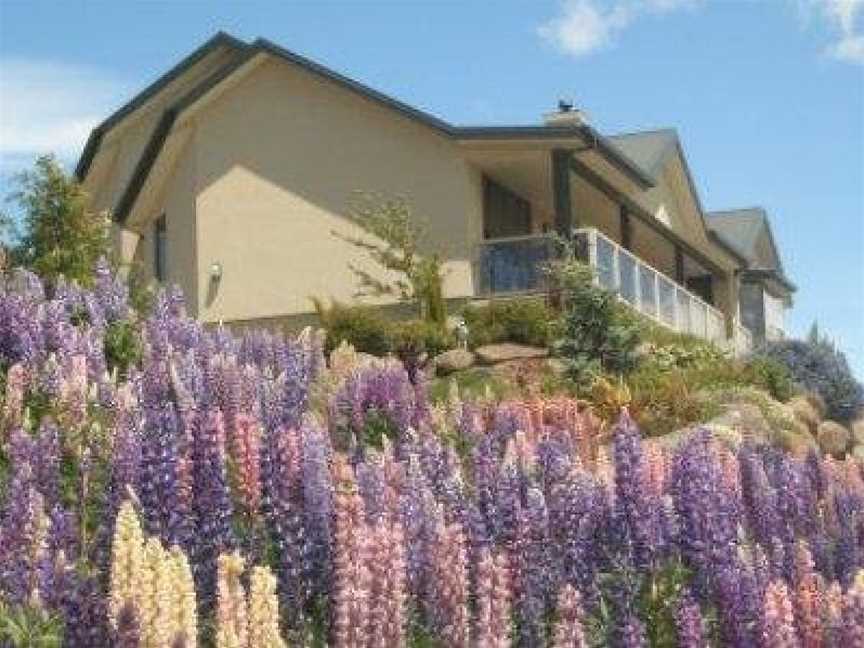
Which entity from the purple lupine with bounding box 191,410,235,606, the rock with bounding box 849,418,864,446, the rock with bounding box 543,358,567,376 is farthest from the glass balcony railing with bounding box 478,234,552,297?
the purple lupine with bounding box 191,410,235,606

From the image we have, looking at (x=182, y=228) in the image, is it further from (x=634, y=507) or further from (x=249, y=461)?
(x=634, y=507)

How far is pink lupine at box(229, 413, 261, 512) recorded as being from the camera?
5.98 meters

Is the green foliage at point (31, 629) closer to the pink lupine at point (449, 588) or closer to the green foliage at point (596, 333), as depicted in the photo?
the pink lupine at point (449, 588)

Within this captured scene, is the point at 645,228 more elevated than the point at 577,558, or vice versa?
the point at 645,228

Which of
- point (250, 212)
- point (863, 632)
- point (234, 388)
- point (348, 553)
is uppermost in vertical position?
point (250, 212)

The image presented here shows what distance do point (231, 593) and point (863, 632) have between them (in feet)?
7.65

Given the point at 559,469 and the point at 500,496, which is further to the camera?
the point at 559,469

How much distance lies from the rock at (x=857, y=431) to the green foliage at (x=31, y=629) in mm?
21785

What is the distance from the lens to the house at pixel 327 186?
2912 cm

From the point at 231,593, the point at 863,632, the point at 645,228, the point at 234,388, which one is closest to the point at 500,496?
the point at 863,632

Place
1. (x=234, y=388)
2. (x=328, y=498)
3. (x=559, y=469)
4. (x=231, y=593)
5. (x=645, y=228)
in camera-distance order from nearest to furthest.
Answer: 1. (x=231, y=593)
2. (x=328, y=498)
3. (x=559, y=469)
4. (x=234, y=388)
5. (x=645, y=228)

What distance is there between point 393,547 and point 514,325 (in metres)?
20.8

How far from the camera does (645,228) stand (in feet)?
124

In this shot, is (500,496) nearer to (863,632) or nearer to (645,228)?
(863,632)
